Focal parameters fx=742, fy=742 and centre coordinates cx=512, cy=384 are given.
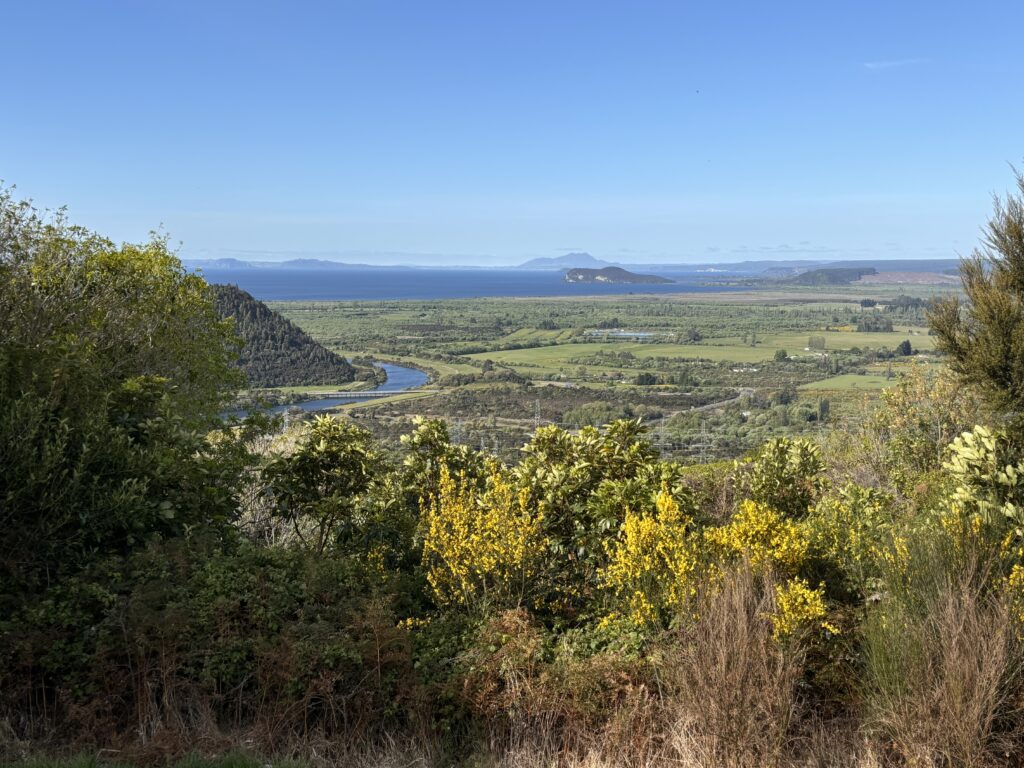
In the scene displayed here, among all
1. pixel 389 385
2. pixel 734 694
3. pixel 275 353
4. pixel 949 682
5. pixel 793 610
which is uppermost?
pixel 793 610

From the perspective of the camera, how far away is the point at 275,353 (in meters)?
43.9

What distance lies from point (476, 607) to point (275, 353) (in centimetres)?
4094

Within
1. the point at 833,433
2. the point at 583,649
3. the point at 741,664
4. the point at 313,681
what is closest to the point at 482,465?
the point at 583,649

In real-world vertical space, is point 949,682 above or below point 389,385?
above

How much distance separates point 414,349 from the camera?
3204 inches

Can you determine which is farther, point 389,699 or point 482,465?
point 482,465

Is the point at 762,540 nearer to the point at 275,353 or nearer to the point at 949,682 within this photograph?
the point at 949,682

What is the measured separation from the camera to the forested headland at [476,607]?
403cm

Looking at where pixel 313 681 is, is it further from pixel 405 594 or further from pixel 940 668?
pixel 940 668

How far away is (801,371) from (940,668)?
6361cm

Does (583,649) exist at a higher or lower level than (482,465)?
lower

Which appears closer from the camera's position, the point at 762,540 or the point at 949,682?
the point at 949,682

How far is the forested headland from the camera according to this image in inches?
159

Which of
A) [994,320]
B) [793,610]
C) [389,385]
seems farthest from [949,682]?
[389,385]
